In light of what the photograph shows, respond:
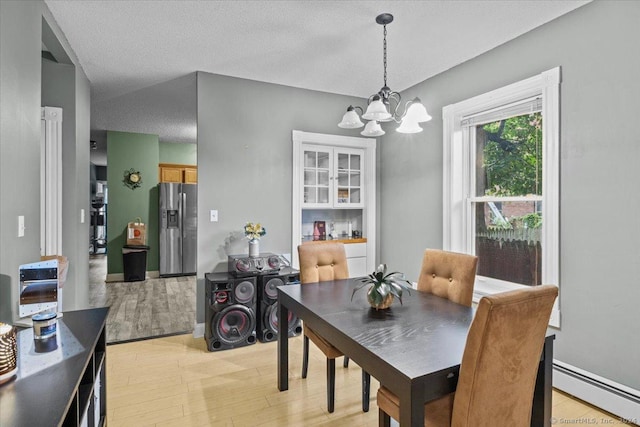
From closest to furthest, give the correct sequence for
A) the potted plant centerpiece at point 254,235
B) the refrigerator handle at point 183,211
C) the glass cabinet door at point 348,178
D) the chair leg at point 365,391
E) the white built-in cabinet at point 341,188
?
the chair leg at point 365,391 → the potted plant centerpiece at point 254,235 → the white built-in cabinet at point 341,188 → the glass cabinet door at point 348,178 → the refrigerator handle at point 183,211

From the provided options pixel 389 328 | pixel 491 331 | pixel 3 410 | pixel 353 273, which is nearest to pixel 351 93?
pixel 353 273

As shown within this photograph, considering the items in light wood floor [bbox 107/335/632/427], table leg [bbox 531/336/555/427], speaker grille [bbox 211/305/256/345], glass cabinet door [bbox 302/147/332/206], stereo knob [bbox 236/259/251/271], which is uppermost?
glass cabinet door [bbox 302/147/332/206]

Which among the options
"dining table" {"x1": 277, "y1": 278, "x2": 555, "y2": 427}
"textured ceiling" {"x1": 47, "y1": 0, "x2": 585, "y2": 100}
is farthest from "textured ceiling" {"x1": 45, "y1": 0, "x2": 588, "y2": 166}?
"dining table" {"x1": 277, "y1": 278, "x2": 555, "y2": 427}

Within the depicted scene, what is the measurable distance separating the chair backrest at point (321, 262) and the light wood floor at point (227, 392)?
748 mm

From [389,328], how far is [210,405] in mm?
1419

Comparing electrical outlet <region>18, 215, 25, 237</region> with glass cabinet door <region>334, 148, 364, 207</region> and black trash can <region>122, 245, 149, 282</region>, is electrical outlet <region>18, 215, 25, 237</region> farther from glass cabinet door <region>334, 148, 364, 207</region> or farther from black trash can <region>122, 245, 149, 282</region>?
black trash can <region>122, 245, 149, 282</region>

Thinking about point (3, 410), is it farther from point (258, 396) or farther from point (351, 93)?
point (351, 93)

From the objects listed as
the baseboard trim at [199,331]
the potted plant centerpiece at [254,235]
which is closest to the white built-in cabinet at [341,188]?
the potted plant centerpiece at [254,235]

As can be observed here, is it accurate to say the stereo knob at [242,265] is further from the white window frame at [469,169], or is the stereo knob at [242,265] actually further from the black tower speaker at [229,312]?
the white window frame at [469,169]

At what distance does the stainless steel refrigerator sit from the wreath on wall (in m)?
0.39

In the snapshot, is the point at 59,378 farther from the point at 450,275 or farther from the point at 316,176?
the point at 316,176

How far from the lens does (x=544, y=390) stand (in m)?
1.64

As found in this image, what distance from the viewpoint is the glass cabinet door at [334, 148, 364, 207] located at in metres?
4.37

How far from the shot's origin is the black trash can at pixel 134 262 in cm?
616
